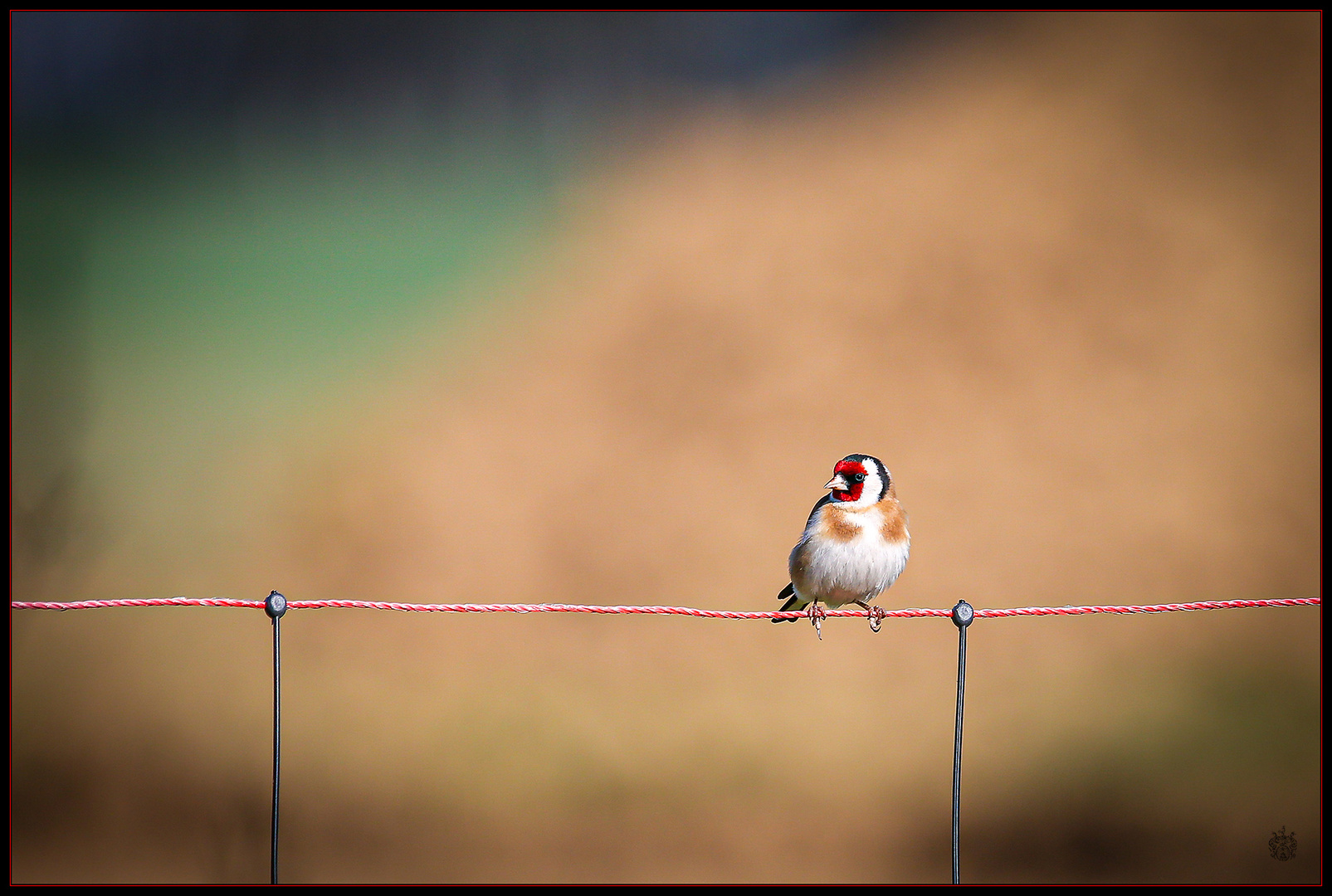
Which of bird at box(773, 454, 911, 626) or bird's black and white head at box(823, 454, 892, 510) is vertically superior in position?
bird's black and white head at box(823, 454, 892, 510)

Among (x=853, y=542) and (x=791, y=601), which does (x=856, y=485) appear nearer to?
(x=853, y=542)

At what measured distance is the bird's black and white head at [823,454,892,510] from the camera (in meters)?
3.14

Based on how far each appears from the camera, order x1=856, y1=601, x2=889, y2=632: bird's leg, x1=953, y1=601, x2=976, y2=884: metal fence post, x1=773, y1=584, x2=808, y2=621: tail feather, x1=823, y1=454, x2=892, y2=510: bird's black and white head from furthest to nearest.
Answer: x1=773, y1=584, x2=808, y2=621: tail feather < x1=823, y1=454, x2=892, y2=510: bird's black and white head < x1=856, y1=601, x2=889, y2=632: bird's leg < x1=953, y1=601, x2=976, y2=884: metal fence post

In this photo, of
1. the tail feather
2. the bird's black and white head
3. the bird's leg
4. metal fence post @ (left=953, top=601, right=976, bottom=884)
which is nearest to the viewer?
metal fence post @ (left=953, top=601, right=976, bottom=884)

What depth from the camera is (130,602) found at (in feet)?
7.38

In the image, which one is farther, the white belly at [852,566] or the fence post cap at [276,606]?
the white belly at [852,566]

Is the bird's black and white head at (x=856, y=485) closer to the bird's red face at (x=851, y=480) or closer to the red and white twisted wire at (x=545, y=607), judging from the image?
the bird's red face at (x=851, y=480)

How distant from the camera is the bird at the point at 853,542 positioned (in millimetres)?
3027

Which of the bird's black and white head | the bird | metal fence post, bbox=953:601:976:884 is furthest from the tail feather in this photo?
metal fence post, bbox=953:601:976:884

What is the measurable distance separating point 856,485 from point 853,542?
214 millimetres

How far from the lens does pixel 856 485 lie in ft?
10.3

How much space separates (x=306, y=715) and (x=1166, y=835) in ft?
16.4

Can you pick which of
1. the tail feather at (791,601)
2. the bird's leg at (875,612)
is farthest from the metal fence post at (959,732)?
the tail feather at (791,601)

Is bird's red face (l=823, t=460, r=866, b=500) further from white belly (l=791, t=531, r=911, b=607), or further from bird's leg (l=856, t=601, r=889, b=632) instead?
bird's leg (l=856, t=601, r=889, b=632)
